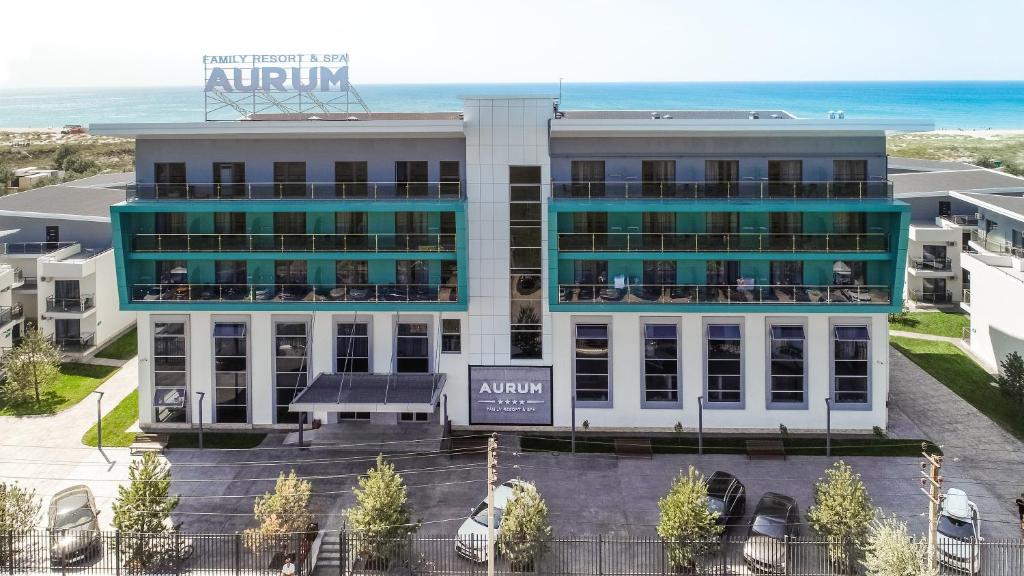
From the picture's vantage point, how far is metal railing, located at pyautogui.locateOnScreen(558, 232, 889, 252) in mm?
36281

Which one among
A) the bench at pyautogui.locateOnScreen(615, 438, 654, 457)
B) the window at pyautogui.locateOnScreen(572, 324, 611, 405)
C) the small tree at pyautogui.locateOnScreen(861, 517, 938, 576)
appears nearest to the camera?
the small tree at pyautogui.locateOnScreen(861, 517, 938, 576)

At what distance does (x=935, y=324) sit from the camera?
56.5m

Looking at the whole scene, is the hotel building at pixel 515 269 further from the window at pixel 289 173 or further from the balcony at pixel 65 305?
the balcony at pixel 65 305

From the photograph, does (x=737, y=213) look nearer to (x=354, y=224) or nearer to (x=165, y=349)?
(x=354, y=224)

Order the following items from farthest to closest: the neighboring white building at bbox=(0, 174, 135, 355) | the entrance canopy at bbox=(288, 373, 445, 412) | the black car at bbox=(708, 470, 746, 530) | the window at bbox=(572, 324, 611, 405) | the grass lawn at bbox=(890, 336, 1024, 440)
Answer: the neighboring white building at bbox=(0, 174, 135, 355), the grass lawn at bbox=(890, 336, 1024, 440), the window at bbox=(572, 324, 611, 405), the entrance canopy at bbox=(288, 373, 445, 412), the black car at bbox=(708, 470, 746, 530)

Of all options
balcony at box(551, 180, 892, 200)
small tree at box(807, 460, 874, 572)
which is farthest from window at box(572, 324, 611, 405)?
small tree at box(807, 460, 874, 572)

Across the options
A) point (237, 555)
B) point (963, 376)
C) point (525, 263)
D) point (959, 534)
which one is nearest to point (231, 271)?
point (525, 263)

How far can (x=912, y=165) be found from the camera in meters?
82.1

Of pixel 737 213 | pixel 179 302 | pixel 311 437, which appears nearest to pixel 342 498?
pixel 311 437

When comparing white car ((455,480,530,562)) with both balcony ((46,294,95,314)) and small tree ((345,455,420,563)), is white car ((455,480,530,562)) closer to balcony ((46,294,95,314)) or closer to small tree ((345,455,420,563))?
small tree ((345,455,420,563))

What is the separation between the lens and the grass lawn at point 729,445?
35625 millimetres

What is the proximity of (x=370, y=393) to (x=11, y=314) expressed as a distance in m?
26.6

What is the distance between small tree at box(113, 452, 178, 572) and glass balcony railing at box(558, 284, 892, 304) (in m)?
18.5

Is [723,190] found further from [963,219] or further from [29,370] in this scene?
[29,370]
